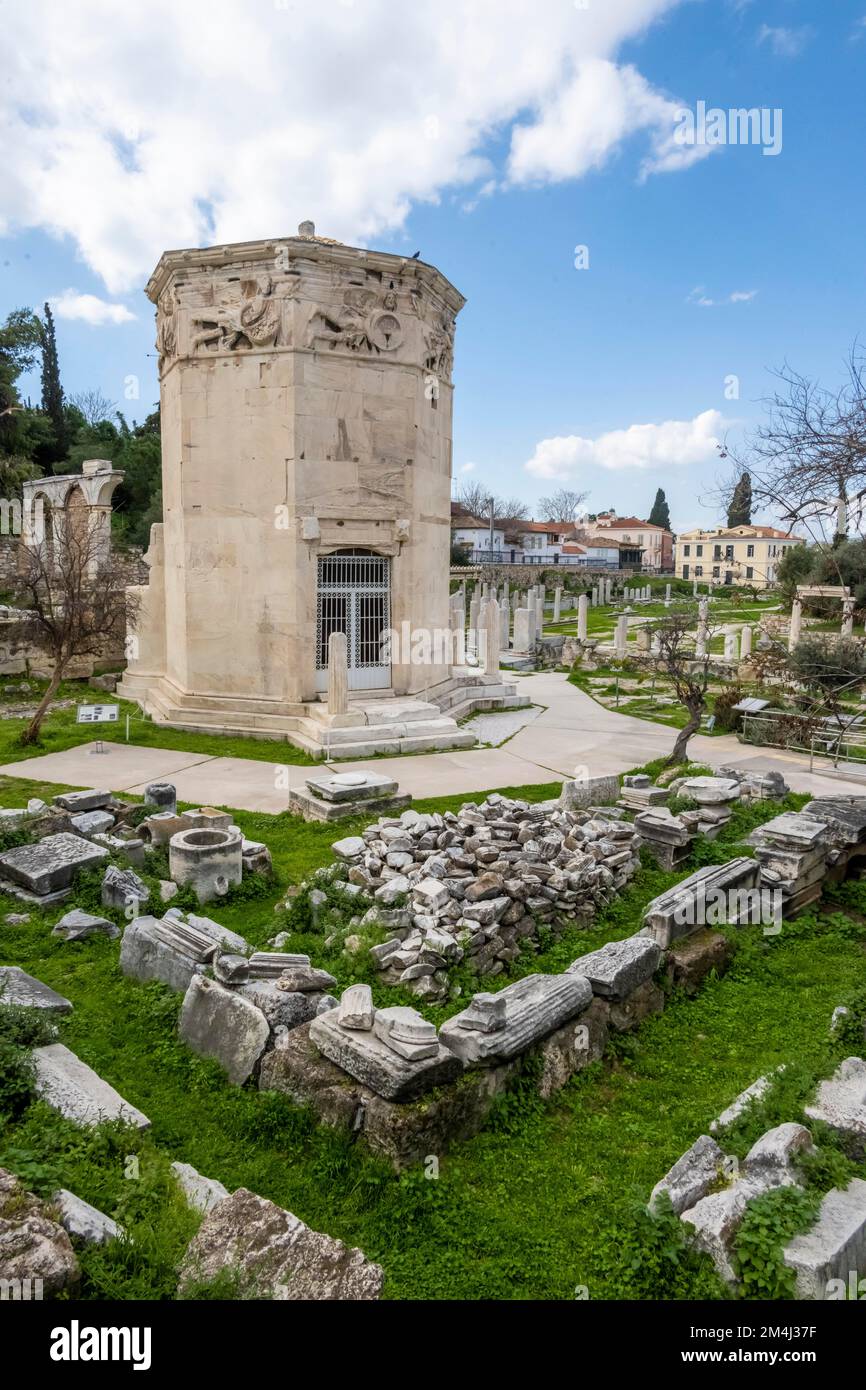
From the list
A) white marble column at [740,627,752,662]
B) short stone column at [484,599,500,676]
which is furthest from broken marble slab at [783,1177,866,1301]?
white marble column at [740,627,752,662]

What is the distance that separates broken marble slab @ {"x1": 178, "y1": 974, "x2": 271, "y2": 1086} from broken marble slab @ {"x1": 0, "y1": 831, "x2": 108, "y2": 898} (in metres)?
2.68

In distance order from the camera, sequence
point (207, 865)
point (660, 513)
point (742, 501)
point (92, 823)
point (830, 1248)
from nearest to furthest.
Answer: point (830, 1248)
point (742, 501)
point (207, 865)
point (92, 823)
point (660, 513)

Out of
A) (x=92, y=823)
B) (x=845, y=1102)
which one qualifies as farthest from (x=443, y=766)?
(x=845, y=1102)

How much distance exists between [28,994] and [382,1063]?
271 centimetres

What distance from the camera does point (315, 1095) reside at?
480 centimetres

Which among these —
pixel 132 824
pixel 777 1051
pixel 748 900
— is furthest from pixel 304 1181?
pixel 132 824

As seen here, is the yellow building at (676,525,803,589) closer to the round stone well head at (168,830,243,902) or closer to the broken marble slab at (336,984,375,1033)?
the round stone well head at (168,830,243,902)

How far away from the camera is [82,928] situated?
7.00 meters

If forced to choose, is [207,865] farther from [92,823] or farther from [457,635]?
[457,635]

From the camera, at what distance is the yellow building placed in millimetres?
63781

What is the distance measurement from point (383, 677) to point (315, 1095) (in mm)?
11514

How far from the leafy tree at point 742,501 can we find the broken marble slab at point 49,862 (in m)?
6.37
